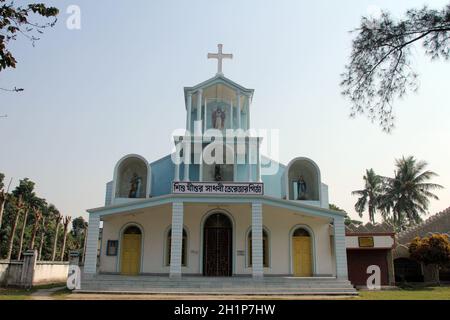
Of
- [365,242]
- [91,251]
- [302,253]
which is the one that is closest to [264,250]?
[302,253]

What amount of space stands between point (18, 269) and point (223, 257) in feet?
28.6

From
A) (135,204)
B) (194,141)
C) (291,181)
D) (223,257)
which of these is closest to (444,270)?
(291,181)

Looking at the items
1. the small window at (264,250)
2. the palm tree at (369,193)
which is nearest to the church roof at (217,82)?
the small window at (264,250)

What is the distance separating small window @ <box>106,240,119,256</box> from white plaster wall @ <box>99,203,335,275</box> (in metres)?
0.16

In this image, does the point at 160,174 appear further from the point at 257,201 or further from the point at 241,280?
the point at 241,280

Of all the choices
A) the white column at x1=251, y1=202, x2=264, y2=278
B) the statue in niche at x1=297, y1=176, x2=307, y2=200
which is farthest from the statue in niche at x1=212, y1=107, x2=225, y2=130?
the white column at x1=251, y1=202, x2=264, y2=278

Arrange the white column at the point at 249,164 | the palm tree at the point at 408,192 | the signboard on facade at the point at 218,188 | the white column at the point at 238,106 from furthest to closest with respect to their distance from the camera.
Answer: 1. the palm tree at the point at 408,192
2. the white column at the point at 238,106
3. the white column at the point at 249,164
4. the signboard on facade at the point at 218,188

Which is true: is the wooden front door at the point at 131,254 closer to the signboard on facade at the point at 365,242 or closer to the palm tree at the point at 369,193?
the signboard on facade at the point at 365,242

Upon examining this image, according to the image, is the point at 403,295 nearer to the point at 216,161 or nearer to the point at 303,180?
the point at 303,180

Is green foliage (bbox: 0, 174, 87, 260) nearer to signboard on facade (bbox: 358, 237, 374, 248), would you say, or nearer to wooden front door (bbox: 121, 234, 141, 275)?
wooden front door (bbox: 121, 234, 141, 275)

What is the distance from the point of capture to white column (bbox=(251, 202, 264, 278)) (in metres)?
15.7

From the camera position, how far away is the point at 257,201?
16781 millimetres

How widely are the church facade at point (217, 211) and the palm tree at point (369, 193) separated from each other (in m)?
23.9

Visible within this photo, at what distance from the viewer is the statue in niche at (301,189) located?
64.0ft
